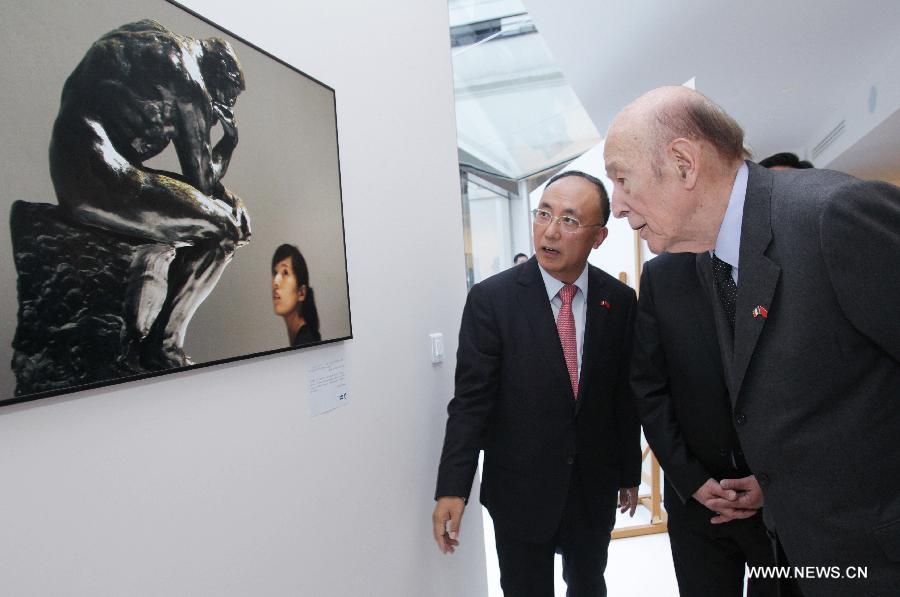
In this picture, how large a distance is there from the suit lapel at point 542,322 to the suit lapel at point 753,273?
0.68m

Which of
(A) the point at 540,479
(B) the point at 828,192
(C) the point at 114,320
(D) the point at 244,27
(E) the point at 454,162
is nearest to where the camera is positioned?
(C) the point at 114,320

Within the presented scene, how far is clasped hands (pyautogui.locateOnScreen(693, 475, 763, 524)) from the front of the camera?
144 centimetres

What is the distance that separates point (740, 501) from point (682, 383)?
347mm

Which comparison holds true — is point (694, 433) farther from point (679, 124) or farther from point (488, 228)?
point (488, 228)

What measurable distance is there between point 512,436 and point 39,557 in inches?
51.3

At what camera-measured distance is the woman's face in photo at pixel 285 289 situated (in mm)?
1172

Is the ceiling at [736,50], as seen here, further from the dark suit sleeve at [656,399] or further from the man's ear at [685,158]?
the man's ear at [685,158]

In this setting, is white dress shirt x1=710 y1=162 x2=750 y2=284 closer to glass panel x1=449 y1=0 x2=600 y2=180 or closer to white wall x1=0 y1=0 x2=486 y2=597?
white wall x1=0 y1=0 x2=486 y2=597

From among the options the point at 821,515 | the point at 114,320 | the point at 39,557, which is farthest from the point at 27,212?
the point at 821,515

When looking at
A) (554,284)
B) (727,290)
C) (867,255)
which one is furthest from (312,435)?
(867,255)

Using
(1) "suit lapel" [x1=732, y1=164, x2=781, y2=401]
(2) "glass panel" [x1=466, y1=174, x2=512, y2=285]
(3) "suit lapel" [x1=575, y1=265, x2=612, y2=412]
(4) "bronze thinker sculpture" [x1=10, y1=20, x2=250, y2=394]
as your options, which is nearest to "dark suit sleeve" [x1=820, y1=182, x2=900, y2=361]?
(1) "suit lapel" [x1=732, y1=164, x2=781, y2=401]

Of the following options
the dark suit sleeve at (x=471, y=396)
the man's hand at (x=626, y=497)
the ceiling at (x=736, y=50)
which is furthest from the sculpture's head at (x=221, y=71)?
the ceiling at (x=736, y=50)

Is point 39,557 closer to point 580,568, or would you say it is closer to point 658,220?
point 658,220

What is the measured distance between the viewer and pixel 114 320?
814mm
